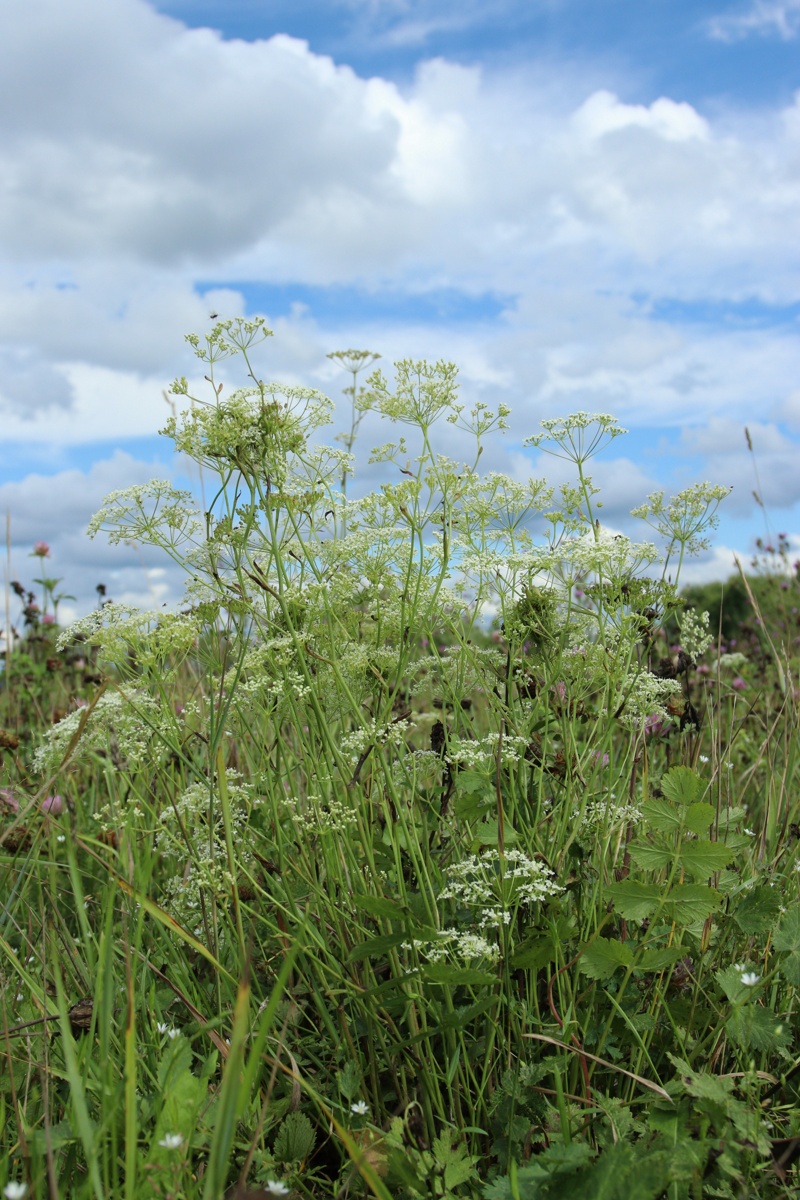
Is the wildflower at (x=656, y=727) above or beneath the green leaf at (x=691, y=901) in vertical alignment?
above

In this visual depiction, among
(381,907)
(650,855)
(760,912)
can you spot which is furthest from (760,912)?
(381,907)

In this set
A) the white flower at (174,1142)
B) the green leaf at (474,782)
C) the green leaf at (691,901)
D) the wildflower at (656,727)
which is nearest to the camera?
the white flower at (174,1142)

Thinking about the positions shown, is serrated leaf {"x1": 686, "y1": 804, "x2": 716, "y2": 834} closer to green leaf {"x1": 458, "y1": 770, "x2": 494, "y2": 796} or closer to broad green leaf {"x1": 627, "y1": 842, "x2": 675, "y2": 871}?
broad green leaf {"x1": 627, "y1": 842, "x2": 675, "y2": 871}

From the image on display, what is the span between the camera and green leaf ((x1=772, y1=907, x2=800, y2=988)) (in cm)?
244

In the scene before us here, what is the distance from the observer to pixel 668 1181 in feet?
5.97

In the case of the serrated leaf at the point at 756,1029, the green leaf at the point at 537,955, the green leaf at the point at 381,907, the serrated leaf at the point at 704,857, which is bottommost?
the serrated leaf at the point at 756,1029

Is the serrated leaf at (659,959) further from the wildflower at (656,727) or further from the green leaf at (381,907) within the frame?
the wildflower at (656,727)

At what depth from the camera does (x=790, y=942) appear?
2539 mm

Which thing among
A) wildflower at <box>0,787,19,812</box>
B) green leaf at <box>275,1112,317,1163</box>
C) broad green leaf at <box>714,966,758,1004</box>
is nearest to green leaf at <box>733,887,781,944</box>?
broad green leaf at <box>714,966,758,1004</box>

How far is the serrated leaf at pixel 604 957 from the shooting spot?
2.25 metres

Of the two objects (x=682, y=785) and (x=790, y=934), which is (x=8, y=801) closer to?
(x=682, y=785)

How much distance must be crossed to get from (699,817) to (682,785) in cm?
11

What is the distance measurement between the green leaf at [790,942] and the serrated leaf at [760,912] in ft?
0.12

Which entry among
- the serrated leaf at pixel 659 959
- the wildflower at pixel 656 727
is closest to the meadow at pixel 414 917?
the serrated leaf at pixel 659 959
